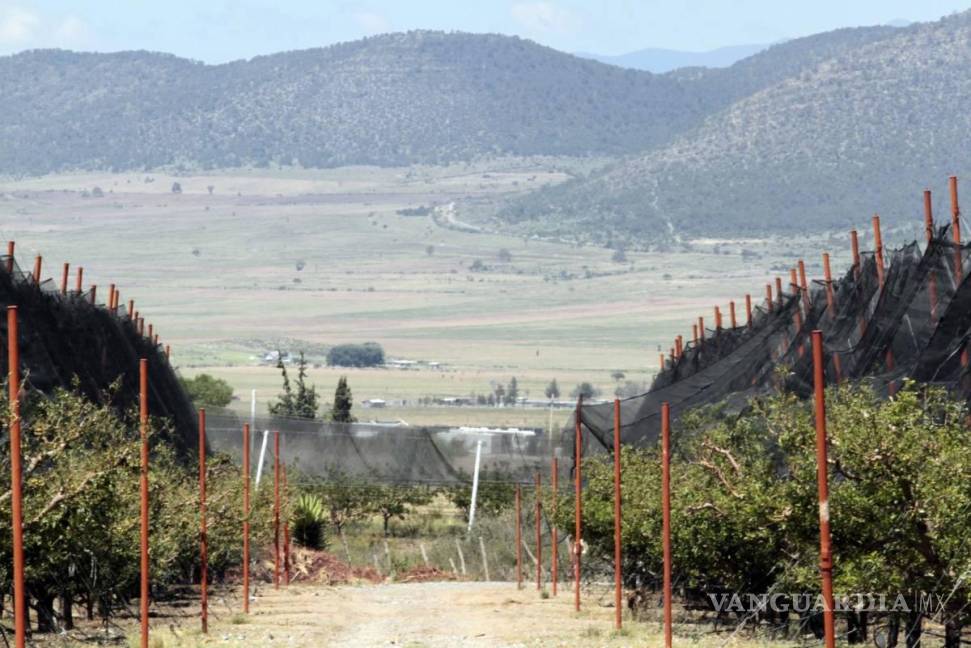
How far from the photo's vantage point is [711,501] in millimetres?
25719

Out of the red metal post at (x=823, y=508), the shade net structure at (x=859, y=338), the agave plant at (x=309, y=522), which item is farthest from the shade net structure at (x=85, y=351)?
the agave plant at (x=309, y=522)

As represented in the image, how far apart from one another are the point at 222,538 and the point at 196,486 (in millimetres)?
1518

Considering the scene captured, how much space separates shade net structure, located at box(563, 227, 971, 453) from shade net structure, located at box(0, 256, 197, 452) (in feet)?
24.8

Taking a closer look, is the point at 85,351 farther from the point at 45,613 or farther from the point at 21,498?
the point at 21,498

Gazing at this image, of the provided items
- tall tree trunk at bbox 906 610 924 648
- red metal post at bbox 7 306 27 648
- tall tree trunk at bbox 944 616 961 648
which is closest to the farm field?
tall tree trunk at bbox 906 610 924 648

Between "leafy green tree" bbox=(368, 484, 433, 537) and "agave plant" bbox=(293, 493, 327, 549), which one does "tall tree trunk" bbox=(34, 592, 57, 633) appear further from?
"leafy green tree" bbox=(368, 484, 433, 537)

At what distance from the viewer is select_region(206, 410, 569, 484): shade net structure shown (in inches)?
2296

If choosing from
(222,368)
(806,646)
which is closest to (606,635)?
(806,646)

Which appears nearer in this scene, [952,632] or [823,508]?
[823,508]

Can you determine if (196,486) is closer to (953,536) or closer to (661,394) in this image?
(661,394)

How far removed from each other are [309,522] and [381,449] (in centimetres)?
325

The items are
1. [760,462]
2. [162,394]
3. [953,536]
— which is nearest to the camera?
[953,536]

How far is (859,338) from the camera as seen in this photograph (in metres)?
30.1

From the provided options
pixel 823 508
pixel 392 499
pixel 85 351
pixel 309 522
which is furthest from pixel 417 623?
pixel 392 499
